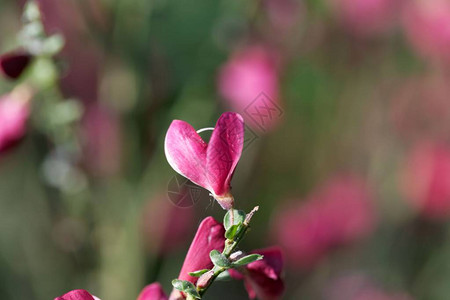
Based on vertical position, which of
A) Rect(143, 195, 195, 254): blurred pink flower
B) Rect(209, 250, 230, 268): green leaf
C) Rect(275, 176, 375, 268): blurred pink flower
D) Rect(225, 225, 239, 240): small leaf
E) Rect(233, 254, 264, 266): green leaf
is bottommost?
Rect(275, 176, 375, 268): blurred pink flower

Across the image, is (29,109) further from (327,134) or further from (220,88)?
(327,134)

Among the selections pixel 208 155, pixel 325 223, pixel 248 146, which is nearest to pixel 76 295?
pixel 208 155

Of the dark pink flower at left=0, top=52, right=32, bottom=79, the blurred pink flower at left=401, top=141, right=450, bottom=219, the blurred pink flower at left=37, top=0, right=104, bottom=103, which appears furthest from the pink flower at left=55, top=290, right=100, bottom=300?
the blurred pink flower at left=401, top=141, right=450, bottom=219

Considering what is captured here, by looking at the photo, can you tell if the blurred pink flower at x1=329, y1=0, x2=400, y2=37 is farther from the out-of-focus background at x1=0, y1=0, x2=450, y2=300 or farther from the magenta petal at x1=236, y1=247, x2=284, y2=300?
the magenta petal at x1=236, y1=247, x2=284, y2=300

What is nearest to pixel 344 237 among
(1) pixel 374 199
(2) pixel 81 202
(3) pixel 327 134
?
(1) pixel 374 199

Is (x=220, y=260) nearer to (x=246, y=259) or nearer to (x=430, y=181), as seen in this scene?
(x=246, y=259)

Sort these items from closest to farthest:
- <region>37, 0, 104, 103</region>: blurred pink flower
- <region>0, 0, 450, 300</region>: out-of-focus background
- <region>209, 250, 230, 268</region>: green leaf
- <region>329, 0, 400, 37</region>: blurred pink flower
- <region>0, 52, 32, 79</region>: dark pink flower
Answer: <region>209, 250, 230, 268</region>: green leaf → <region>0, 52, 32, 79</region>: dark pink flower → <region>0, 0, 450, 300</region>: out-of-focus background → <region>37, 0, 104, 103</region>: blurred pink flower → <region>329, 0, 400, 37</region>: blurred pink flower

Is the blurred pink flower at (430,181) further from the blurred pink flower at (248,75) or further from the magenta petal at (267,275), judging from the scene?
the magenta petal at (267,275)
